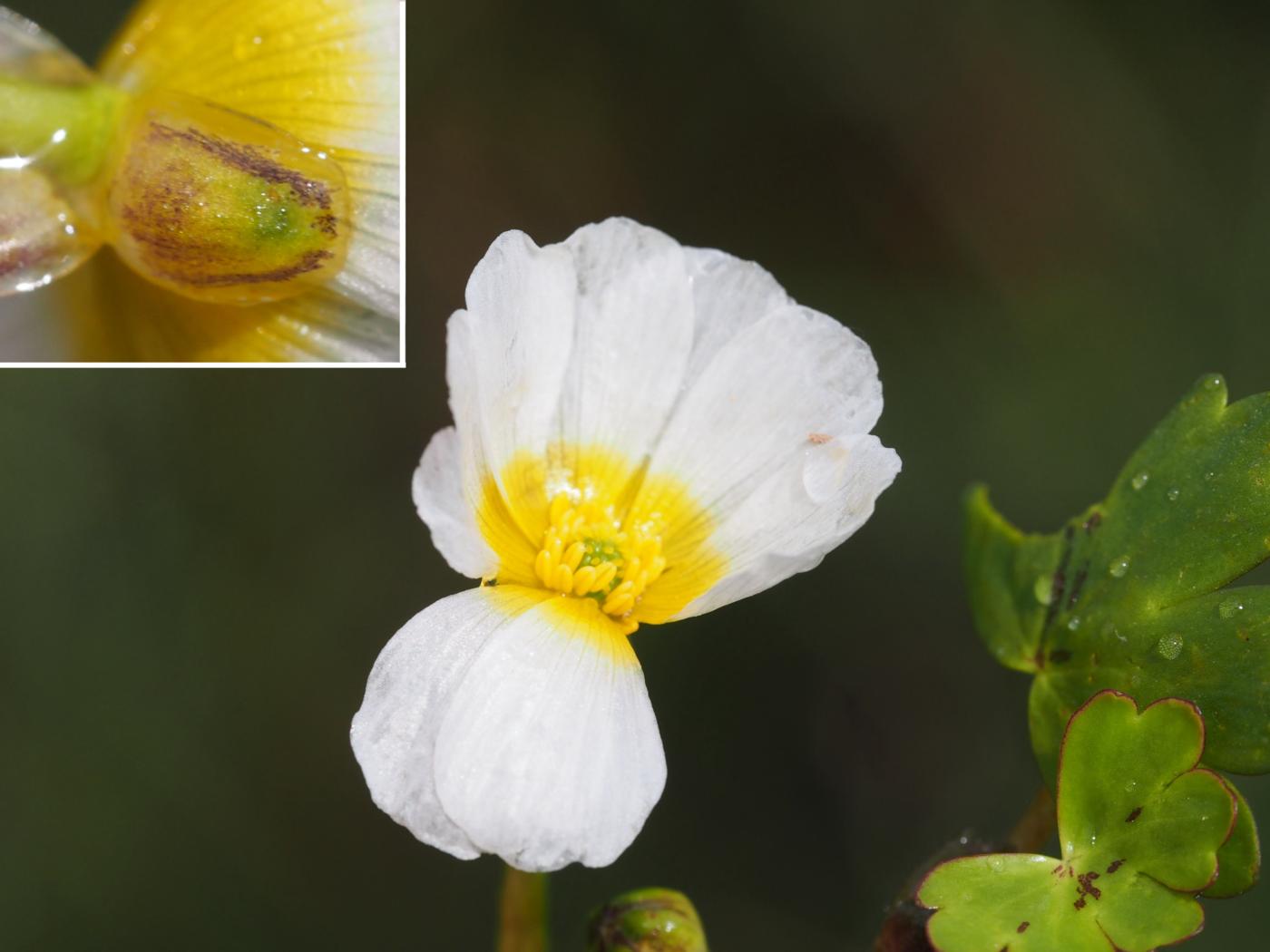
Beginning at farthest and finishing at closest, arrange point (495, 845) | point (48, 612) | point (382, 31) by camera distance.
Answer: point (48, 612)
point (382, 31)
point (495, 845)

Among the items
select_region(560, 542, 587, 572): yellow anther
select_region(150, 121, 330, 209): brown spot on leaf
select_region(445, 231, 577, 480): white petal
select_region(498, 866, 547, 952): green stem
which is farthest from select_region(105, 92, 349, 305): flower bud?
select_region(498, 866, 547, 952): green stem

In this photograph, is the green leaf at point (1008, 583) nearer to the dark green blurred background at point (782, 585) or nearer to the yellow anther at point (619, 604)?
the yellow anther at point (619, 604)

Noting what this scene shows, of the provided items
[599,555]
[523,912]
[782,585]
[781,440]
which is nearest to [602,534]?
[599,555]

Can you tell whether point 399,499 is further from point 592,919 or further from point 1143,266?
point 1143,266

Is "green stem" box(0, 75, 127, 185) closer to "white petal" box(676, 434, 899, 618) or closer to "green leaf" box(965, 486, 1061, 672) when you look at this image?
"white petal" box(676, 434, 899, 618)

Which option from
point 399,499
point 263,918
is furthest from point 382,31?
point 263,918

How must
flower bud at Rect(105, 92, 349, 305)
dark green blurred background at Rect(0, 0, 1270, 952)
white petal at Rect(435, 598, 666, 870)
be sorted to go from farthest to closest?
dark green blurred background at Rect(0, 0, 1270, 952), flower bud at Rect(105, 92, 349, 305), white petal at Rect(435, 598, 666, 870)
